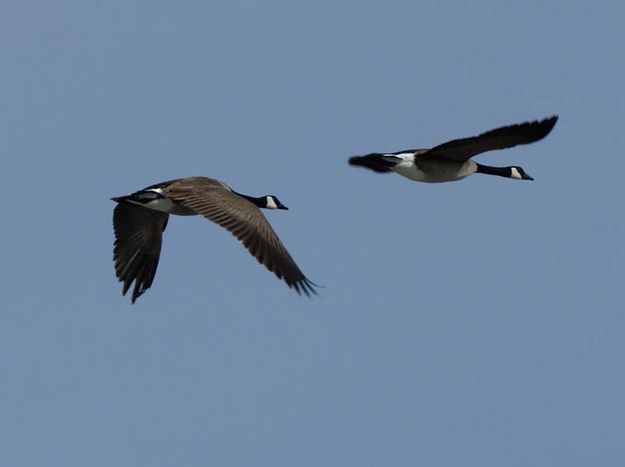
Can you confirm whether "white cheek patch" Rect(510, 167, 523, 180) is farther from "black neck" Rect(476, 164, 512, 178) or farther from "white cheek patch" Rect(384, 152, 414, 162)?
"white cheek patch" Rect(384, 152, 414, 162)

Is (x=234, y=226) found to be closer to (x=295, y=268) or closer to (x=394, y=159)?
(x=295, y=268)

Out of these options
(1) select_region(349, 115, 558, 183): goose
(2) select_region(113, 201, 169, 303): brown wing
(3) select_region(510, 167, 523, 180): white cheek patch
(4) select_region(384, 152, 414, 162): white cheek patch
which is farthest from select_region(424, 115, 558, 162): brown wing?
(2) select_region(113, 201, 169, 303): brown wing

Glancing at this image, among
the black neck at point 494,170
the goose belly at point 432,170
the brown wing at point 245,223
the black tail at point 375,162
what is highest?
the black neck at point 494,170

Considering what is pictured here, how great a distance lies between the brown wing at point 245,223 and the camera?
18.5 m

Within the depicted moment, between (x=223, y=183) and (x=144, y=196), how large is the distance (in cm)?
129

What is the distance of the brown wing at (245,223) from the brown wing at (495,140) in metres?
2.76

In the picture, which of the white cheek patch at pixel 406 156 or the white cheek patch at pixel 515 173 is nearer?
the white cheek patch at pixel 406 156

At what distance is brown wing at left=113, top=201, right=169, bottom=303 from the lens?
73.1 ft

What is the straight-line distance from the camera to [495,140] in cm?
1900

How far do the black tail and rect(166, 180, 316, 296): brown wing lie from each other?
1.89 metres

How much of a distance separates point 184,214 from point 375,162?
278 centimetres

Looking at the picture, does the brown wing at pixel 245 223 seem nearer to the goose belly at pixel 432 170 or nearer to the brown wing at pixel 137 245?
the brown wing at pixel 137 245

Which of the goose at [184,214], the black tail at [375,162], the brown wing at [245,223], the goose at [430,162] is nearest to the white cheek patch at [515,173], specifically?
the goose at [430,162]

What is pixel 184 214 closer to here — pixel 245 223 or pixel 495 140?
pixel 245 223
